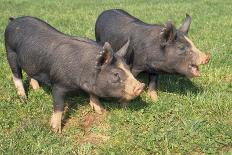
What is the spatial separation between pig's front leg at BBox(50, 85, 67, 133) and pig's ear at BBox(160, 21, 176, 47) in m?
1.79

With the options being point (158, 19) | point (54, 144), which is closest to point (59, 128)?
point (54, 144)

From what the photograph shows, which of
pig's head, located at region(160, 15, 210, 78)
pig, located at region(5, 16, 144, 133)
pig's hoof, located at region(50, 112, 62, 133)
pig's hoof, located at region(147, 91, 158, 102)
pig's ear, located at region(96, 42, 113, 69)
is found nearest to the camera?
pig's ear, located at region(96, 42, 113, 69)

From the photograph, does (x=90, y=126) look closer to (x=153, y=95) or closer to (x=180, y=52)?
(x=153, y=95)

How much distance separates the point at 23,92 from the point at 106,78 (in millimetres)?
2168

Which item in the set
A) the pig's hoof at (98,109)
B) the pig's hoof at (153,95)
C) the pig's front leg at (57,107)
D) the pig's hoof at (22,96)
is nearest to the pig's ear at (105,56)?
the pig's front leg at (57,107)

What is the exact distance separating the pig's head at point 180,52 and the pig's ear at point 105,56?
1264 millimetres

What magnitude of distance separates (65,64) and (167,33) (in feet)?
5.56

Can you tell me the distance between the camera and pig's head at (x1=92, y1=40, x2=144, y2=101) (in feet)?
18.3

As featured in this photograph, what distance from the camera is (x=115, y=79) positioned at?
567cm

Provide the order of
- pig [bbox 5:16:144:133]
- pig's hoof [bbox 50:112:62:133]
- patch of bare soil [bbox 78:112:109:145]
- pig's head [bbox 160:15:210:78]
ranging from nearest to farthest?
pig [bbox 5:16:144:133]
patch of bare soil [bbox 78:112:109:145]
pig's hoof [bbox 50:112:62:133]
pig's head [bbox 160:15:210:78]

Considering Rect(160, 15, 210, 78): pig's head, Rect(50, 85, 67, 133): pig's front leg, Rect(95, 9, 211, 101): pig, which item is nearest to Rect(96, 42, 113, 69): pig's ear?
Rect(50, 85, 67, 133): pig's front leg

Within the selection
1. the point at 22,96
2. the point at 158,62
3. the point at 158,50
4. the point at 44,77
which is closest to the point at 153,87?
the point at 158,62

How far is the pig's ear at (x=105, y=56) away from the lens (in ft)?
17.8

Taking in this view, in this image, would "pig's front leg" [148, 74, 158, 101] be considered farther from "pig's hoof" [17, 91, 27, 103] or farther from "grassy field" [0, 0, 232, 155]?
"pig's hoof" [17, 91, 27, 103]
